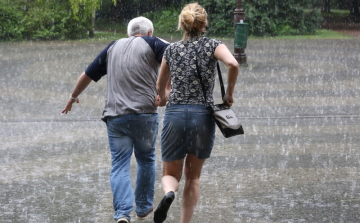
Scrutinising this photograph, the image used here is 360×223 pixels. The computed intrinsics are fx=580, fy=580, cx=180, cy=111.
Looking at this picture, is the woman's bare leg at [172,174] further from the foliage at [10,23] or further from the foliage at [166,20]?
the foliage at [166,20]

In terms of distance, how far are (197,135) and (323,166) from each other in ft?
9.86

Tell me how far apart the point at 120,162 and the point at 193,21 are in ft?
4.58

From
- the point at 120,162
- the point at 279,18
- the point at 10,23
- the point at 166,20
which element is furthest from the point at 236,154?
the point at 166,20

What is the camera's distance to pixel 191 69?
4.42 meters

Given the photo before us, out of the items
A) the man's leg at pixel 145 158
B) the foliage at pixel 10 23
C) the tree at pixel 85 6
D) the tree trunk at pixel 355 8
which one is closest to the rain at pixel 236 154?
the man's leg at pixel 145 158

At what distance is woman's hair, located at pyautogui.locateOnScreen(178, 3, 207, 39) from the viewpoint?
438 centimetres

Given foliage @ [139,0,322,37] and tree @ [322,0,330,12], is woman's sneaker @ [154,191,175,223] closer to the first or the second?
foliage @ [139,0,322,37]

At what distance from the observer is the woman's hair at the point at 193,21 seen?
172 inches

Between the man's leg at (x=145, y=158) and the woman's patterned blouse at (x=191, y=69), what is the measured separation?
21.9 inches

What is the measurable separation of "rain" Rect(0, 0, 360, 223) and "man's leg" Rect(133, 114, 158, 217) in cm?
27

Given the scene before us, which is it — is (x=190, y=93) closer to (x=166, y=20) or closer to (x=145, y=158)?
(x=145, y=158)

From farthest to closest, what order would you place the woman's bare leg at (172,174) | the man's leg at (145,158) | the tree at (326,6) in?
the tree at (326,6)
the man's leg at (145,158)
the woman's bare leg at (172,174)

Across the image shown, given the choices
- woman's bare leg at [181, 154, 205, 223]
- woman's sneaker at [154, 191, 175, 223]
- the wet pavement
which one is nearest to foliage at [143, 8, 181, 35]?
the wet pavement

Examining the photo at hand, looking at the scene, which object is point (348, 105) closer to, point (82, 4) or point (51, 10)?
point (82, 4)
